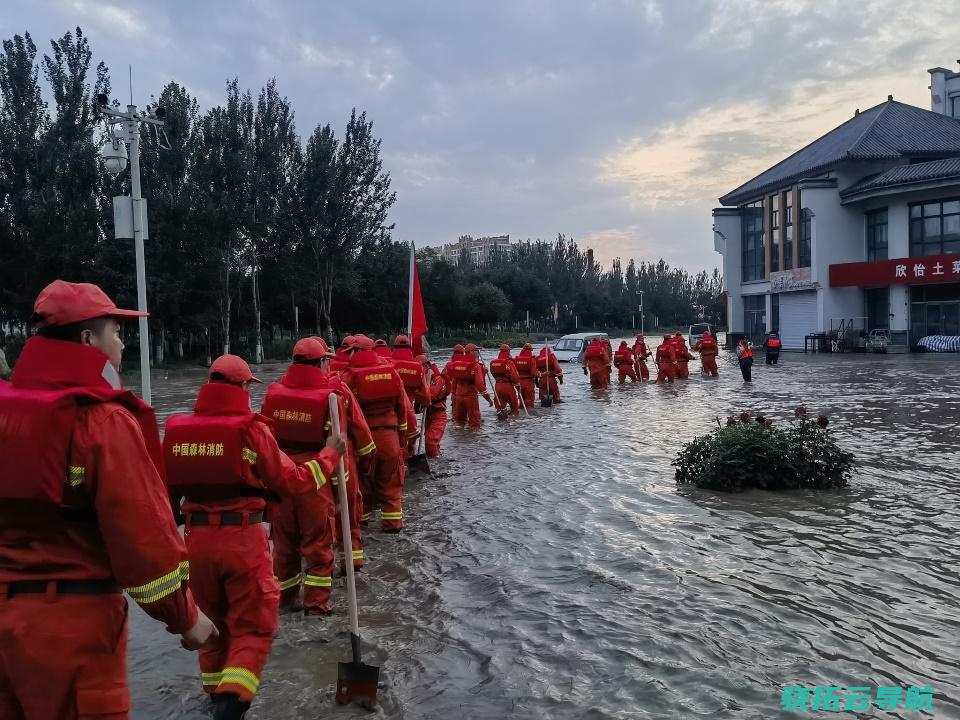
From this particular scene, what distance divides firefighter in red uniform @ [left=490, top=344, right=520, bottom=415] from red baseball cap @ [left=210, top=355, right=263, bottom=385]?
12.0 meters

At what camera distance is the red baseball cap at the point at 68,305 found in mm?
2412

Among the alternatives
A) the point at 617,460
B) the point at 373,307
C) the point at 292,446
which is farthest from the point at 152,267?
the point at 292,446

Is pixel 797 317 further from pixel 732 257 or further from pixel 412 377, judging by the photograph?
pixel 412 377

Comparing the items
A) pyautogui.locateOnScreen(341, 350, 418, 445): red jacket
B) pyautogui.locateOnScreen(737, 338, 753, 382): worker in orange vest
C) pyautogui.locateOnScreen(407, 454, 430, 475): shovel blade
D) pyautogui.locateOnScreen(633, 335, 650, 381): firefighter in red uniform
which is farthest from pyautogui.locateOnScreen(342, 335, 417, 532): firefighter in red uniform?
pyautogui.locateOnScreen(633, 335, 650, 381): firefighter in red uniform

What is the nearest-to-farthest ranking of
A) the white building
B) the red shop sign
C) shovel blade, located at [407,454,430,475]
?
shovel blade, located at [407,454,430,475] < the red shop sign < the white building

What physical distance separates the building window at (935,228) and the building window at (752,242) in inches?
403

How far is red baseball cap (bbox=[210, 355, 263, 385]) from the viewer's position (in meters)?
4.00

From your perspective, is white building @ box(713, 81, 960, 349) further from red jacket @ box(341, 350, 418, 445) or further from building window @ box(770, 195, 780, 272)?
red jacket @ box(341, 350, 418, 445)

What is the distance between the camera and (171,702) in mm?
4172

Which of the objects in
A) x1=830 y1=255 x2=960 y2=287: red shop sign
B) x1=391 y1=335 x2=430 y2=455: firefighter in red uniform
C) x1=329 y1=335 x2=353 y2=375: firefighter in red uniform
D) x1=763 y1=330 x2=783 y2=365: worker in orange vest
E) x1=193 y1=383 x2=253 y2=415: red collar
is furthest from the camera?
x1=830 y1=255 x2=960 y2=287: red shop sign

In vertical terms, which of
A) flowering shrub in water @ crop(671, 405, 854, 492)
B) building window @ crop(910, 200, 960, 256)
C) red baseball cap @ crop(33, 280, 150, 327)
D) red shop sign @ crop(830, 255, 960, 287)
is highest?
building window @ crop(910, 200, 960, 256)

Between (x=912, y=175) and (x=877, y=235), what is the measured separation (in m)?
4.30

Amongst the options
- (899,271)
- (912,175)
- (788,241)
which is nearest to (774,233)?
(788,241)

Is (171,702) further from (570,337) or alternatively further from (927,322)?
(927,322)
